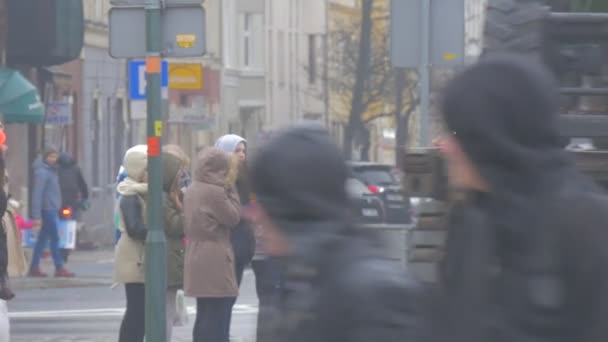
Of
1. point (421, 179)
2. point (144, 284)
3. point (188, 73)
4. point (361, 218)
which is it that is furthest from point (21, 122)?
point (361, 218)

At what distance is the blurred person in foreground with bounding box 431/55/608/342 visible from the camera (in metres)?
3.19

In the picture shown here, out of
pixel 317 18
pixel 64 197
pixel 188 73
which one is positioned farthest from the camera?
pixel 317 18

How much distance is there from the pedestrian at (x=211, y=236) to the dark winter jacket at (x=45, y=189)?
12839 millimetres

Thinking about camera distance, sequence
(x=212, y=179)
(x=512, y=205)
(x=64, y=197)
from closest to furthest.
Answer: (x=512, y=205) → (x=212, y=179) → (x=64, y=197)

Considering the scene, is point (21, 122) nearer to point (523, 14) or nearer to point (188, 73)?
point (188, 73)

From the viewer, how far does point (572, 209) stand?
127 inches

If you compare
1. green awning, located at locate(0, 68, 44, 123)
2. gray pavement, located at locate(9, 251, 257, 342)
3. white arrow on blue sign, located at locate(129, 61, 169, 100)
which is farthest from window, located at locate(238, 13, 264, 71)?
white arrow on blue sign, located at locate(129, 61, 169, 100)

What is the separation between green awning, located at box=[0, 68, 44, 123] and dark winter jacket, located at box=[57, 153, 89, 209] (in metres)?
2.50

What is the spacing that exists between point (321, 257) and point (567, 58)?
10.8ft

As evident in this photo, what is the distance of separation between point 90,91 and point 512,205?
111ft

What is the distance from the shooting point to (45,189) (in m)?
23.7

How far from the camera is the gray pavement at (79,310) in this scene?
15.0 metres

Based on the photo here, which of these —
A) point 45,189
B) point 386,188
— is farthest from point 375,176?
point 45,189

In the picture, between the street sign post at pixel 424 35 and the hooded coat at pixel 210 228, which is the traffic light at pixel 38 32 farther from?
the hooded coat at pixel 210 228
